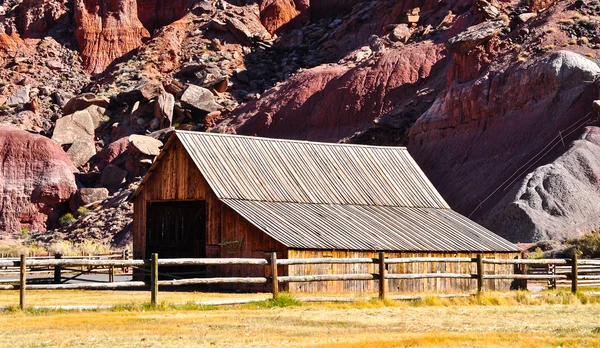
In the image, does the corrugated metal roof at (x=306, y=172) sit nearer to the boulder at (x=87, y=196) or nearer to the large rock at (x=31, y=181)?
the boulder at (x=87, y=196)

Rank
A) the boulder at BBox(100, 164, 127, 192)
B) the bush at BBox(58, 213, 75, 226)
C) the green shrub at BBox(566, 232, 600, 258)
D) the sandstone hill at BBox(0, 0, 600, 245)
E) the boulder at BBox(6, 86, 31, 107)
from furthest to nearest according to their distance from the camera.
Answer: the boulder at BBox(6, 86, 31, 107)
the boulder at BBox(100, 164, 127, 192)
the bush at BBox(58, 213, 75, 226)
the sandstone hill at BBox(0, 0, 600, 245)
the green shrub at BBox(566, 232, 600, 258)

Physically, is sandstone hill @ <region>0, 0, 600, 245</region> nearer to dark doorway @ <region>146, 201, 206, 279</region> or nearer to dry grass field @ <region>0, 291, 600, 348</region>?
dark doorway @ <region>146, 201, 206, 279</region>

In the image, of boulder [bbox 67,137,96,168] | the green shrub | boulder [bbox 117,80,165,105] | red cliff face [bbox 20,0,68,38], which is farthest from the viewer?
red cliff face [bbox 20,0,68,38]

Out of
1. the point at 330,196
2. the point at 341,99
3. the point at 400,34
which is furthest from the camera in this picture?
the point at 400,34

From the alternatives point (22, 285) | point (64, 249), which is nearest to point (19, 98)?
point (64, 249)

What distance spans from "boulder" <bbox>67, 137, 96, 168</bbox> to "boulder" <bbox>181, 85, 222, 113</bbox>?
25.5 ft

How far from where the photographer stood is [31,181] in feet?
268

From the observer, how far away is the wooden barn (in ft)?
112

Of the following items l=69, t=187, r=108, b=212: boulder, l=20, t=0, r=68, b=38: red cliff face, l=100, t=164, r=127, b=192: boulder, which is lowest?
l=69, t=187, r=108, b=212: boulder

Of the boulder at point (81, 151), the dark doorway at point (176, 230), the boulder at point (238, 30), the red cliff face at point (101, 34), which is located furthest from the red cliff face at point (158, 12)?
the dark doorway at point (176, 230)

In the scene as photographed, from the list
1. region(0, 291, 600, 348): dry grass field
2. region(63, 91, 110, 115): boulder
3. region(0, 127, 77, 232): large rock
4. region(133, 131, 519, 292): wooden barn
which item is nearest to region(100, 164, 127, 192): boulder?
region(0, 127, 77, 232): large rock

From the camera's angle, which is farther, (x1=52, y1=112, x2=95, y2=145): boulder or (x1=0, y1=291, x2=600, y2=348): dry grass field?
(x1=52, y1=112, x2=95, y2=145): boulder

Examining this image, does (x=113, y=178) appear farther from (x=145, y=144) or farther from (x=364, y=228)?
(x=364, y=228)

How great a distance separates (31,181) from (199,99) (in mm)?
15126
